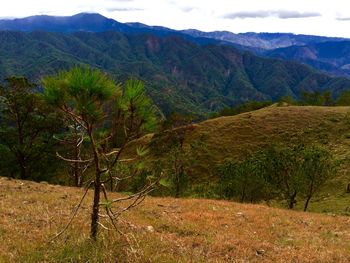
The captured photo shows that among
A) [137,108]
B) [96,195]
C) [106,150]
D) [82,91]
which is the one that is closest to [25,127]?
[106,150]

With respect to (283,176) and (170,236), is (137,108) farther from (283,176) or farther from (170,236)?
(283,176)

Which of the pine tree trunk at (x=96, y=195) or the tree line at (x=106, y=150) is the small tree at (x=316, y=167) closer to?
the tree line at (x=106, y=150)

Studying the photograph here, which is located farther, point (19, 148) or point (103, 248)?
point (19, 148)

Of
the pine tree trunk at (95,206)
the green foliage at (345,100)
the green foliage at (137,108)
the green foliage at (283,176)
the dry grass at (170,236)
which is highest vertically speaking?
the green foliage at (137,108)

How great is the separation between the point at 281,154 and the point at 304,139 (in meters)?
42.4

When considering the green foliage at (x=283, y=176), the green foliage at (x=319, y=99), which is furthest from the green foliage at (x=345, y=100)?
the green foliage at (x=283, y=176)

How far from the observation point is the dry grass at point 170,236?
10.2 m

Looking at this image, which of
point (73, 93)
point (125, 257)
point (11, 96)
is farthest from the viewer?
point (11, 96)

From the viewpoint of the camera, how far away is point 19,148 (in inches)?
1935

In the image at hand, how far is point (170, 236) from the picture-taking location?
13586 mm

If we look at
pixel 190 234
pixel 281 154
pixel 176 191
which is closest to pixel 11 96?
pixel 176 191

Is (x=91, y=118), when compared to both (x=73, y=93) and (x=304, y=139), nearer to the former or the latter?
(x=73, y=93)

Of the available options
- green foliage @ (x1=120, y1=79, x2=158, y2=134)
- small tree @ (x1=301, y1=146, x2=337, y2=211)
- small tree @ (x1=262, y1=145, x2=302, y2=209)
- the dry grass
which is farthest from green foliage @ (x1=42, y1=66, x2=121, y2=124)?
small tree @ (x1=262, y1=145, x2=302, y2=209)

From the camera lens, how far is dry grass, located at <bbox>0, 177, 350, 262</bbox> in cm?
1016
